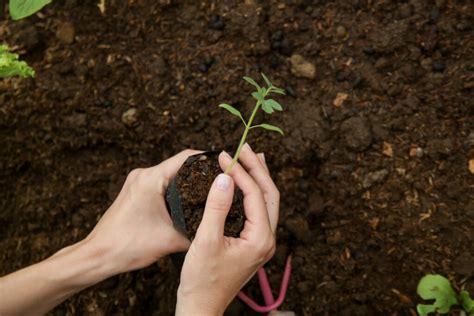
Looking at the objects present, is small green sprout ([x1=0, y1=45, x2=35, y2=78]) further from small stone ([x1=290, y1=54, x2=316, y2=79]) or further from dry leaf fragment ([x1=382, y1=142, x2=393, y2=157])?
dry leaf fragment ([x1=382, y1=142, x2=393, y2=157])

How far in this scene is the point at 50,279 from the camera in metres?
1.53

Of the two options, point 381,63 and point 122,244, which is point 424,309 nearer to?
point 381,63

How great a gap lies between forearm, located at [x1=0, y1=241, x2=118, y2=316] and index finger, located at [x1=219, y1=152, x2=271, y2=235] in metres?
0.53

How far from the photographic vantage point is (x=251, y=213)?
1.33 m

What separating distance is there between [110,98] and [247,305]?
1.04m

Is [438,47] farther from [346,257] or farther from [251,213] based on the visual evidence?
[251,213]

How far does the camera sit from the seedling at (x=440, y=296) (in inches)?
67.9

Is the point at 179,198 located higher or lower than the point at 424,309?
higher

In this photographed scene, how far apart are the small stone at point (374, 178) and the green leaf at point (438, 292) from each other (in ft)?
1.31

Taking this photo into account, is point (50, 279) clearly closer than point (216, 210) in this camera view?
No

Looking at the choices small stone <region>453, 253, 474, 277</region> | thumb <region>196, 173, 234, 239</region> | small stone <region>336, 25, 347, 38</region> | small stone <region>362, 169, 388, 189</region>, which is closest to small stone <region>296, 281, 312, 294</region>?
small stone <region>362, 169, 388, 189</region>

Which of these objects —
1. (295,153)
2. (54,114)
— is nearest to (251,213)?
(295,153)

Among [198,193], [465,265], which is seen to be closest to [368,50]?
[465,265]

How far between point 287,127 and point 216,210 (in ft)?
2.70
